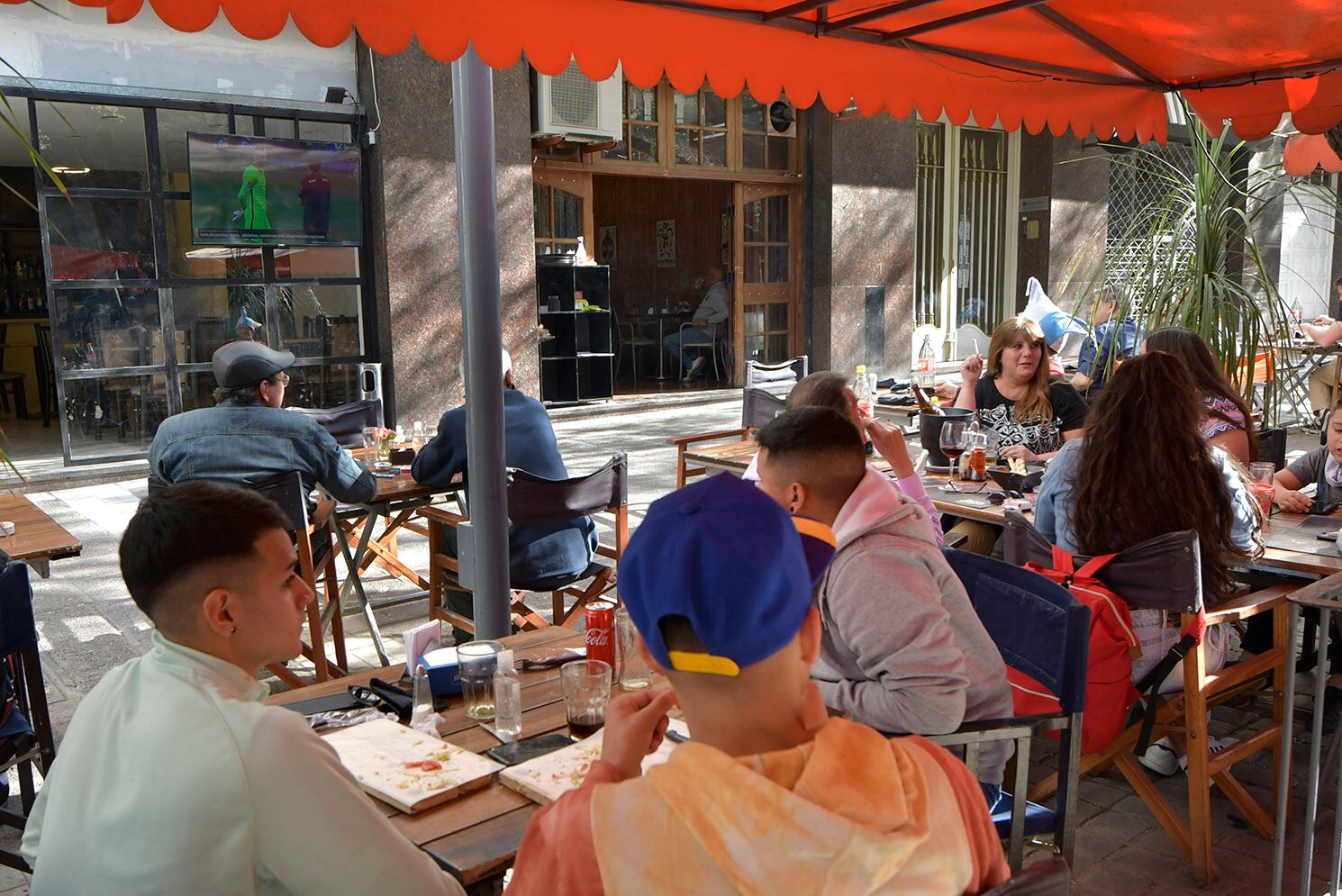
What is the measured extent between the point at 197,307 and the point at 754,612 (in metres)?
9.30

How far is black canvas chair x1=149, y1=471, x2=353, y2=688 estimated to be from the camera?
13.1ft

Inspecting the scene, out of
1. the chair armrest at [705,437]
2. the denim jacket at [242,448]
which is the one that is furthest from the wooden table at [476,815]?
the chair armrest at [705,437]

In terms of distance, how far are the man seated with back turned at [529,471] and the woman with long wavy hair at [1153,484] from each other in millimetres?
1992

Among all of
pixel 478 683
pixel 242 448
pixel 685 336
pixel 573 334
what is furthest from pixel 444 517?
Answer: pixel 685 336

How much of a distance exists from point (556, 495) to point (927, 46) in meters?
2.23

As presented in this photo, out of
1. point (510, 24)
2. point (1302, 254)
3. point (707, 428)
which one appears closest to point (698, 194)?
point (707, 428)

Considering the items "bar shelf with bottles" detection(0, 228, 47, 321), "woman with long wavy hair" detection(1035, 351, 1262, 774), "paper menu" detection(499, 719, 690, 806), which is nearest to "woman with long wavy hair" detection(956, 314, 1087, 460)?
"woman with long wavy hair" detection(1035, 351, 1262, 774)

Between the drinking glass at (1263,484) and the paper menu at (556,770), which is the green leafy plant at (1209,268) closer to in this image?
the drinking glass at (1263,484)

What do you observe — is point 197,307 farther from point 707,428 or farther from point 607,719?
point 607,719

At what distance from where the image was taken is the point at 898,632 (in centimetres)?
213

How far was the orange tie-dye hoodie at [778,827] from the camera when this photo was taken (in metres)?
1.09

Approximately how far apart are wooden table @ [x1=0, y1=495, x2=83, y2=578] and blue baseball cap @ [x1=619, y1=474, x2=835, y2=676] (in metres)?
2.99

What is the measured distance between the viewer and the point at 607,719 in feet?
4.69

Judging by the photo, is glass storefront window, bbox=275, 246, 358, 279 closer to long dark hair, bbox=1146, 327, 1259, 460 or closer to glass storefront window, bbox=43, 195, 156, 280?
glass storefront window, bbox=43, 195, 156, 280
